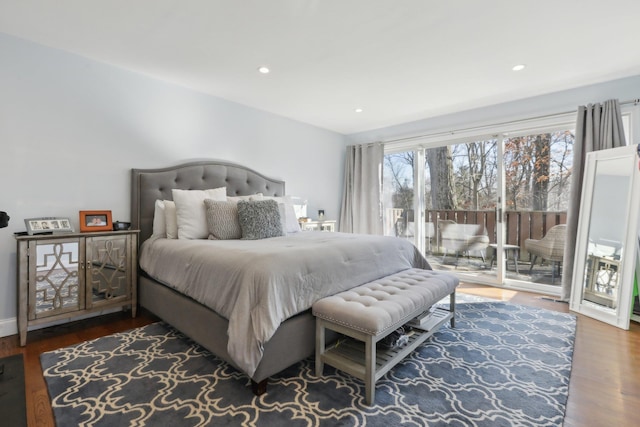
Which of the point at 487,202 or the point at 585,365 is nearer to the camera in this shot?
the point at 585,365

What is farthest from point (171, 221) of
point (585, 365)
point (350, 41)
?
point (585, 365)

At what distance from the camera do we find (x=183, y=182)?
128 inches

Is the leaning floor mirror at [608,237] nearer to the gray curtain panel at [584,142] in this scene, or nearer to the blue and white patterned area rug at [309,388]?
the gray curtain panel at [584,142]

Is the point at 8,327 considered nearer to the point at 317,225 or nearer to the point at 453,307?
the point at 317,225

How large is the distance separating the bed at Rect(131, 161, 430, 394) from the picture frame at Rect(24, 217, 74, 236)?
22.3 inches

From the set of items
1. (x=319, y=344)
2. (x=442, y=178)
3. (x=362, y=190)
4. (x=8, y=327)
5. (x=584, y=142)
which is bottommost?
(x=8, y=327)

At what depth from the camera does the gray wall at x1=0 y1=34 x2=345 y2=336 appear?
91.8 inches

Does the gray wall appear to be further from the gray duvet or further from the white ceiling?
the gray duvet

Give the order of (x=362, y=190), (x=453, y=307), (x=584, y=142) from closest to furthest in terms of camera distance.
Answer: (x=453, y=307) → (x=584, y=142) → (x=362, y=190)

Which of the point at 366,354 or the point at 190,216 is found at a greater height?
the point at 190,216

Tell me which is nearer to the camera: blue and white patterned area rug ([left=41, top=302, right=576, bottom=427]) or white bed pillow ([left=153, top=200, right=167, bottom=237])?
blue and white patterned area rug ([left=41, top=302, right=576, bottom=427])

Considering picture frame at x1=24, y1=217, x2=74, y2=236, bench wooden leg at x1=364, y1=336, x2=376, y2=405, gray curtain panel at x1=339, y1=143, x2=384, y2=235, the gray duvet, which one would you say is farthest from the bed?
gray curtain panel at x1=339, y1=143, x2=384, y2=235

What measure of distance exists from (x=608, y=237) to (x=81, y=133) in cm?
498

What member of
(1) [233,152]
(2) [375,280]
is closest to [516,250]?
(2) [375,280]
